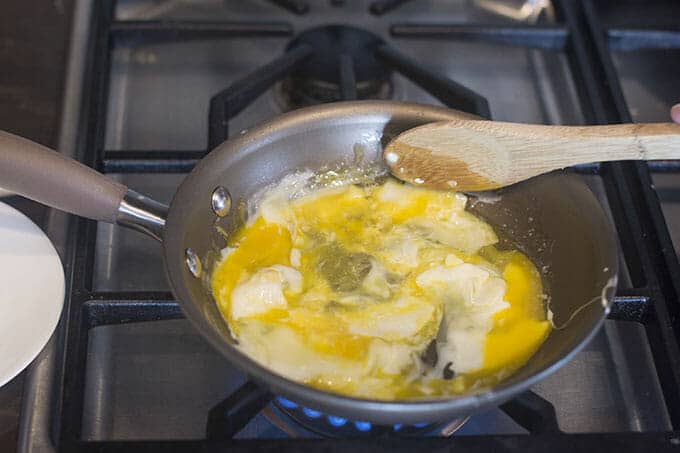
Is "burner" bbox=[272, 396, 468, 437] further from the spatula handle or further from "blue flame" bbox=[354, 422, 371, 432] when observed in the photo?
the spatula handle

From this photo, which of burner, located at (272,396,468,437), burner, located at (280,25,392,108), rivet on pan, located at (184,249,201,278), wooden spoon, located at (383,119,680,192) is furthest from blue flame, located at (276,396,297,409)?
burner, located at (280,25,392,108)

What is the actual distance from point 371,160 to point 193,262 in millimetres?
268

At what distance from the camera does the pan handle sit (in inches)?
30.9

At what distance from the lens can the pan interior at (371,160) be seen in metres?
0.65

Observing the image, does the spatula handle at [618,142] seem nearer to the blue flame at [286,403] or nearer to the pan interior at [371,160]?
the pan interior at [371,160]

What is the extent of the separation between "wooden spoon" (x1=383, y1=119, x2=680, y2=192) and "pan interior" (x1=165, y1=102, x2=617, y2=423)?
3 centimetres

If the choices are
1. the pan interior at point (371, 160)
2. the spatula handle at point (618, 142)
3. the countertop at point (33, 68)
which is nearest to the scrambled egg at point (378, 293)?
the pan interior at point (371, 160)

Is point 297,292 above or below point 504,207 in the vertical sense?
below

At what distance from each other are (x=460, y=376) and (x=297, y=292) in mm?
195

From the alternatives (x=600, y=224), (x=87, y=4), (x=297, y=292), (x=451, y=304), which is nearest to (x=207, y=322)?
(x=297, y=292)

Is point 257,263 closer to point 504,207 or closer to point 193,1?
point 504,207

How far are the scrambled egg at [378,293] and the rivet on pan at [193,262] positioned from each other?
4cm

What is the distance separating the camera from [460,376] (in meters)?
0.77

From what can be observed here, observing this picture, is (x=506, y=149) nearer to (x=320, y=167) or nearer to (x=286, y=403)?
(x=320, y=167)
